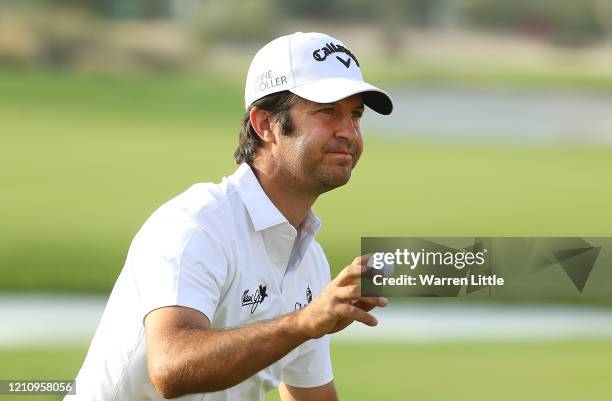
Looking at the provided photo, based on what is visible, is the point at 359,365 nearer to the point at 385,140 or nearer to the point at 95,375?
the point at 95,375

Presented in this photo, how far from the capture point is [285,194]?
288 centimetres

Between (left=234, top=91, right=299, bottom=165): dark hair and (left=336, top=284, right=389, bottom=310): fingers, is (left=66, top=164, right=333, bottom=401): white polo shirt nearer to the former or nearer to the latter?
(left=234, top=91, right=299, bottom=165): dark hair

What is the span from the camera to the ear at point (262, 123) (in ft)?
9.57

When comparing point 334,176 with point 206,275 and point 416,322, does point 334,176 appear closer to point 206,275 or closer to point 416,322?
point 206,275

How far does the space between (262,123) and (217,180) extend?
10345 millimetres

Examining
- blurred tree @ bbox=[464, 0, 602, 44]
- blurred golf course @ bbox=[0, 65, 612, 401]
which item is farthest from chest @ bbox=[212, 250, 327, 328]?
blurred tree @ bbox=[464, 0, 602, 44]

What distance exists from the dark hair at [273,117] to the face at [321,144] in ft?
0.05

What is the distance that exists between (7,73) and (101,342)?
14.4 meters

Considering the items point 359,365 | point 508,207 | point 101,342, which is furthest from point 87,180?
point 101,342

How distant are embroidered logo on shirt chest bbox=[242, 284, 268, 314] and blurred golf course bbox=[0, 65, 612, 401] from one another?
3176 millimetres

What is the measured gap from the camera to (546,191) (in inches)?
555

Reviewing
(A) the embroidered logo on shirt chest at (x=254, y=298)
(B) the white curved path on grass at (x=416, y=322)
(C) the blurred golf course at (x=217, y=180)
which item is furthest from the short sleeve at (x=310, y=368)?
(B) the white curved path on grass at (x=416, y=322)

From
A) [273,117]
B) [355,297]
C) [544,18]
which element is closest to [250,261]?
[273,117]

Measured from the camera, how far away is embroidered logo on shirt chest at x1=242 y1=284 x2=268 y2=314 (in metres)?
2.72
